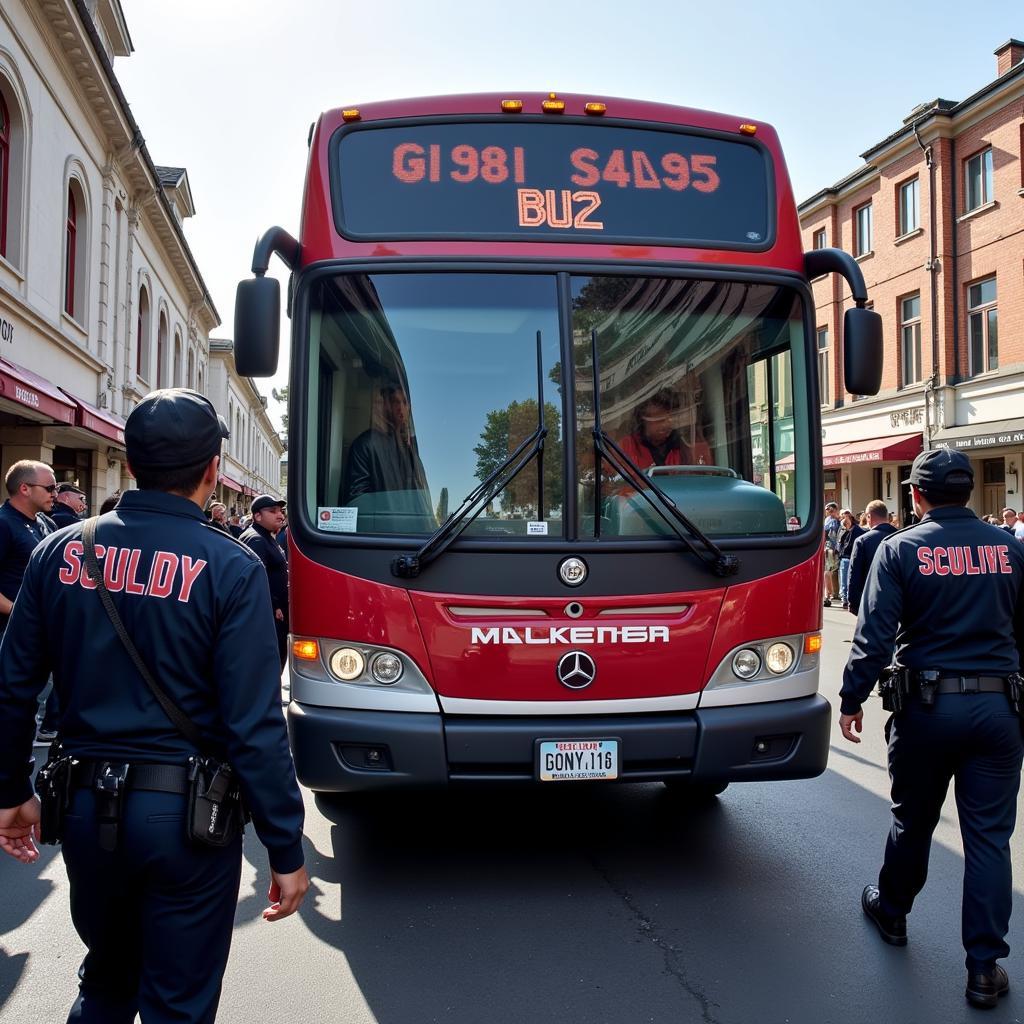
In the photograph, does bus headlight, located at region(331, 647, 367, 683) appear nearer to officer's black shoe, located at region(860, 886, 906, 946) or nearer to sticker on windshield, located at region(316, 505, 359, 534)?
sticker on windshield, located at region(316, 505, 359, 534)

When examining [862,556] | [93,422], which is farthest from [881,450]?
[93,422]

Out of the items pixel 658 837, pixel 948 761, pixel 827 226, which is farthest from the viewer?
pixel 827 226

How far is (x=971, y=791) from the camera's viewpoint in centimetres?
329

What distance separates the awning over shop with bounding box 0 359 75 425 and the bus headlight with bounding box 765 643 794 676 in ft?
27.8

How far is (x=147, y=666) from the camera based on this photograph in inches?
82.7

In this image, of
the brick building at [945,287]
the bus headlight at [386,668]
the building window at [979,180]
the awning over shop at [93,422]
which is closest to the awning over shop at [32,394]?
the awning over shop at [93,422]

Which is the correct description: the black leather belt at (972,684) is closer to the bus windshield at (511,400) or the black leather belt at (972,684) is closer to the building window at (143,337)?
the bus windshield at (511,400)

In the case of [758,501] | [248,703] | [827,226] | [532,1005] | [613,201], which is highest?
[827,226]

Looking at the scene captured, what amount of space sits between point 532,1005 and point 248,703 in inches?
65.9

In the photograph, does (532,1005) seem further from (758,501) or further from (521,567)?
(758,501)

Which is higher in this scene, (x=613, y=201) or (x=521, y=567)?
(x=613, y=201)

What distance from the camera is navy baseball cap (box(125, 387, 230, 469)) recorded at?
2.18 metres

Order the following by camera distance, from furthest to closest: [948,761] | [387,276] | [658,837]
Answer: [658,837]
[387,276]
[948,761]

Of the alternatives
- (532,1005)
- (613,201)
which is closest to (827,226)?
(613,201)
